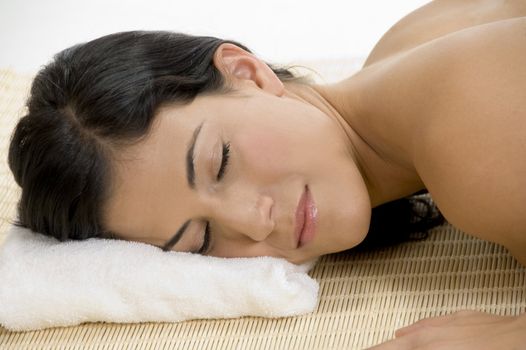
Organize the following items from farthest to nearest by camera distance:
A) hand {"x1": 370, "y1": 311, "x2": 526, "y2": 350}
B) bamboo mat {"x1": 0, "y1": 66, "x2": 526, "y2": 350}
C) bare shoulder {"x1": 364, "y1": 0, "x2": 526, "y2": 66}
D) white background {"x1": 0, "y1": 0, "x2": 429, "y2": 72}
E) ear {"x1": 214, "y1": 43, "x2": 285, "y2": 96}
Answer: white background {"x1": 0, "y1": 0, "x2": 429, "y2": 72} → bare shoulder {"x1": 364, "y1": 0, "x2": 526, "y2": 66} → ear {"x1": 214, "y1": 43, "x2": 285, "y2": 96} → bamboo mat {"x1": 0, "y1": 66, "x2": 526, "y2": 350} → hand {"x1": 370, "y1": 311, "x2": 526, "y2": 350}

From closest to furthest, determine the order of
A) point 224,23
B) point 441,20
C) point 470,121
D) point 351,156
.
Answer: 1. point 470,121
2. point 351,156
3. point 441,20
4. point 224,23

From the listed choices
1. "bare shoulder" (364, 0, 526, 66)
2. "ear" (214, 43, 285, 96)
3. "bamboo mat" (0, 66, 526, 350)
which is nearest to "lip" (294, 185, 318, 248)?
"bamboo mat" (0, 66, 526, 350)

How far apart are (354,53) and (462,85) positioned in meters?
1.45

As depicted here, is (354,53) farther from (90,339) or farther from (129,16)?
(90,339)

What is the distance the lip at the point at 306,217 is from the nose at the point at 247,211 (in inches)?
1.9

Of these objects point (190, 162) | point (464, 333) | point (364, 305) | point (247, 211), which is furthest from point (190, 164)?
point (464, 333)

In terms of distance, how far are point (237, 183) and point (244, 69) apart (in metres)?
0.30

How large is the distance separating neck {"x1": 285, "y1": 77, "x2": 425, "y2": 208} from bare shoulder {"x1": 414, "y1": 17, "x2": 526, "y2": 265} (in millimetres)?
201

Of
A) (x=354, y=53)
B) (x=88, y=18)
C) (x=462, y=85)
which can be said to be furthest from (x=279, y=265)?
(x=88, y=18)

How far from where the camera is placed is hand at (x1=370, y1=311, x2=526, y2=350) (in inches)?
56.6

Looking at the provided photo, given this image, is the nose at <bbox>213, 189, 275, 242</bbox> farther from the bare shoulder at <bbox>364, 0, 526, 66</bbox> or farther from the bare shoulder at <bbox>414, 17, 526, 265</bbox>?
the bare shoulder at <bbox>364, 0, 526, 66</bbox>

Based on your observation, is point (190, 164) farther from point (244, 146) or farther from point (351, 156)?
point (351, 156)

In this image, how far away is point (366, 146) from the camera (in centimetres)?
192

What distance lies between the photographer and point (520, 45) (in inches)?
63.5
